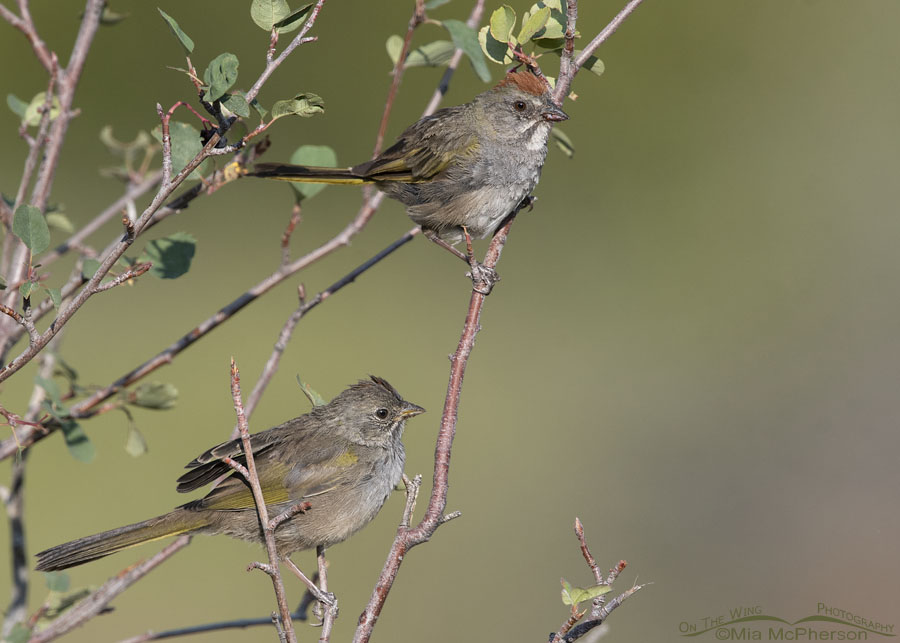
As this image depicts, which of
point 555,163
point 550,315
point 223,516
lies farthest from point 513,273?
point 223,516

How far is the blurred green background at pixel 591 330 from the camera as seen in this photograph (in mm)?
8617

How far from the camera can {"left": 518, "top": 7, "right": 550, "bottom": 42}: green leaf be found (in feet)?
11.0

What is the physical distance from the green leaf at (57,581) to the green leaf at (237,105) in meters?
1.81

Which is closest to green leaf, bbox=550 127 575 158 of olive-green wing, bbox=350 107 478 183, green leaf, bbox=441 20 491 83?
olive-green wing, bbox=350 107 478 183

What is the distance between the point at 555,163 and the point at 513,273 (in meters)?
1.46

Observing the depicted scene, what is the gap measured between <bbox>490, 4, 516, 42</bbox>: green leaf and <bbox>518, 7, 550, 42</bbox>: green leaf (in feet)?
0.15

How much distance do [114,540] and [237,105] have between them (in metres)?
1.92

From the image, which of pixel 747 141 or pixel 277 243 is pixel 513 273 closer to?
pixel 277 243

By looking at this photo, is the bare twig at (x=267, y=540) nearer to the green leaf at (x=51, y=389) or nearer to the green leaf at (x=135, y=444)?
the green leaf at (x=51, y=389)

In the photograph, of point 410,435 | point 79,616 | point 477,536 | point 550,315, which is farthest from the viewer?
point 550,315

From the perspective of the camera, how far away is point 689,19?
12.4m

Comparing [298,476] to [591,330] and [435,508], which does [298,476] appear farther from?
[591,330]

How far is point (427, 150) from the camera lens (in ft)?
16.6

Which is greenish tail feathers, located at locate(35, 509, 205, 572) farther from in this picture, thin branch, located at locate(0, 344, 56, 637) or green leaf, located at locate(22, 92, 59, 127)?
green leaf, located at locate(22, 92, 59, 127)
